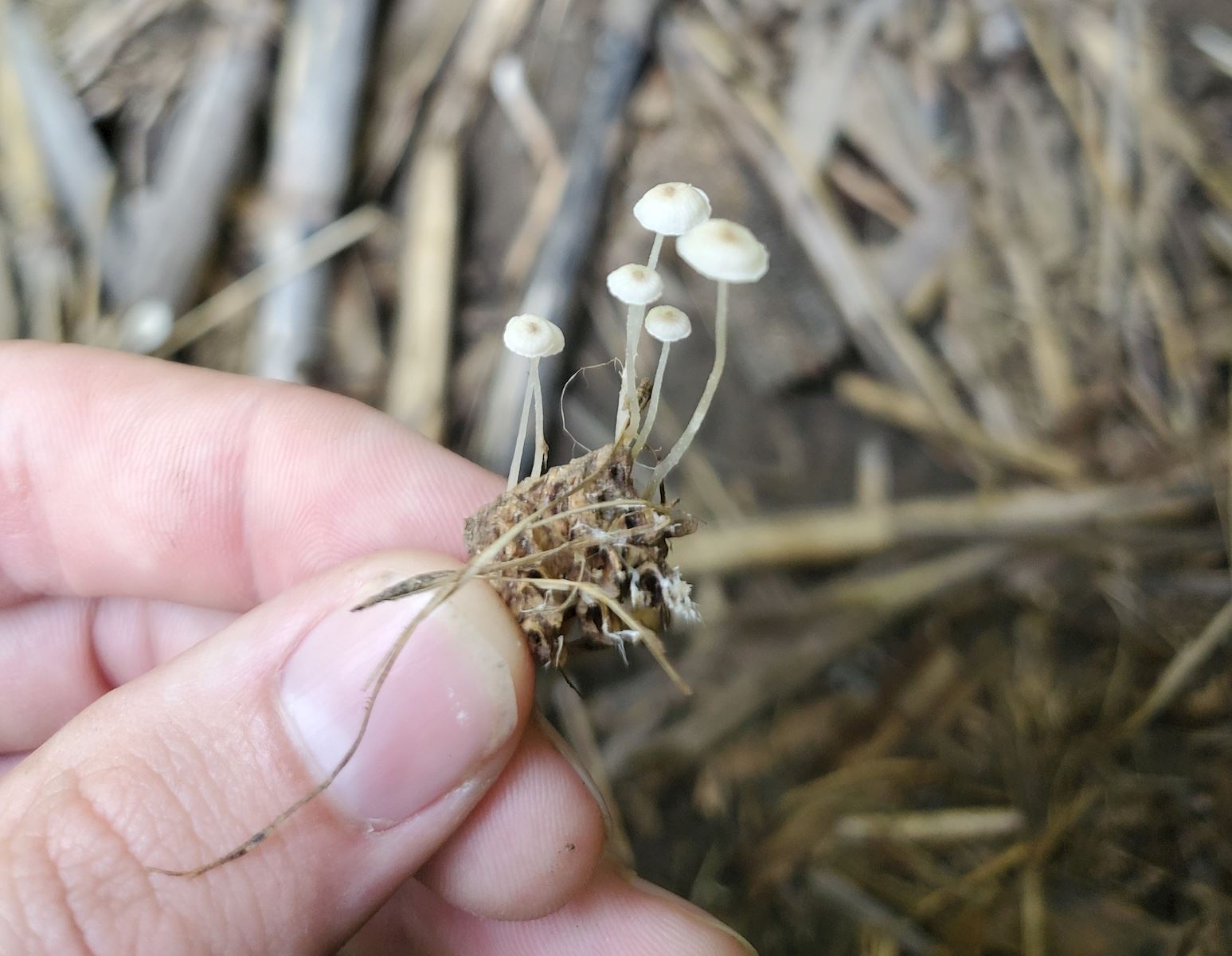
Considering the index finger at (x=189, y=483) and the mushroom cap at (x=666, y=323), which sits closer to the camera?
the mushroom cap at (x=666, y=323)

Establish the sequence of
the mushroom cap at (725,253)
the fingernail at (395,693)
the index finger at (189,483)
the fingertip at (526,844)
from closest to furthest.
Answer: the mushroom cap at (725,253) → the fingernail at (395,693) → the fingertip at (526,844) → the index finger at (189,483)

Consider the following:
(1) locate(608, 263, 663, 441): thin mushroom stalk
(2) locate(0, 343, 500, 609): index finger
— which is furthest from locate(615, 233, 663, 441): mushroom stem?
(2) locate(0, 343, 500, 609): index finger

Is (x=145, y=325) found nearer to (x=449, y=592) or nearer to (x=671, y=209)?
(x=449, y=592)

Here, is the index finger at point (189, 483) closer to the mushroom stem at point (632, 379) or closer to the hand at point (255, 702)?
the hand at point (255, 702)

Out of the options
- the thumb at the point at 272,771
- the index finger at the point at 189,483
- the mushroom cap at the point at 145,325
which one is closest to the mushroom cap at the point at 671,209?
the thumb at the point at 272,771

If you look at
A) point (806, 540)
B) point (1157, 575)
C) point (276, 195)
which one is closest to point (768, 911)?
point (806, 540)

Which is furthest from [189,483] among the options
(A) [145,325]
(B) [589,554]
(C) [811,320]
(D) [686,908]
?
(C) [811,320]
